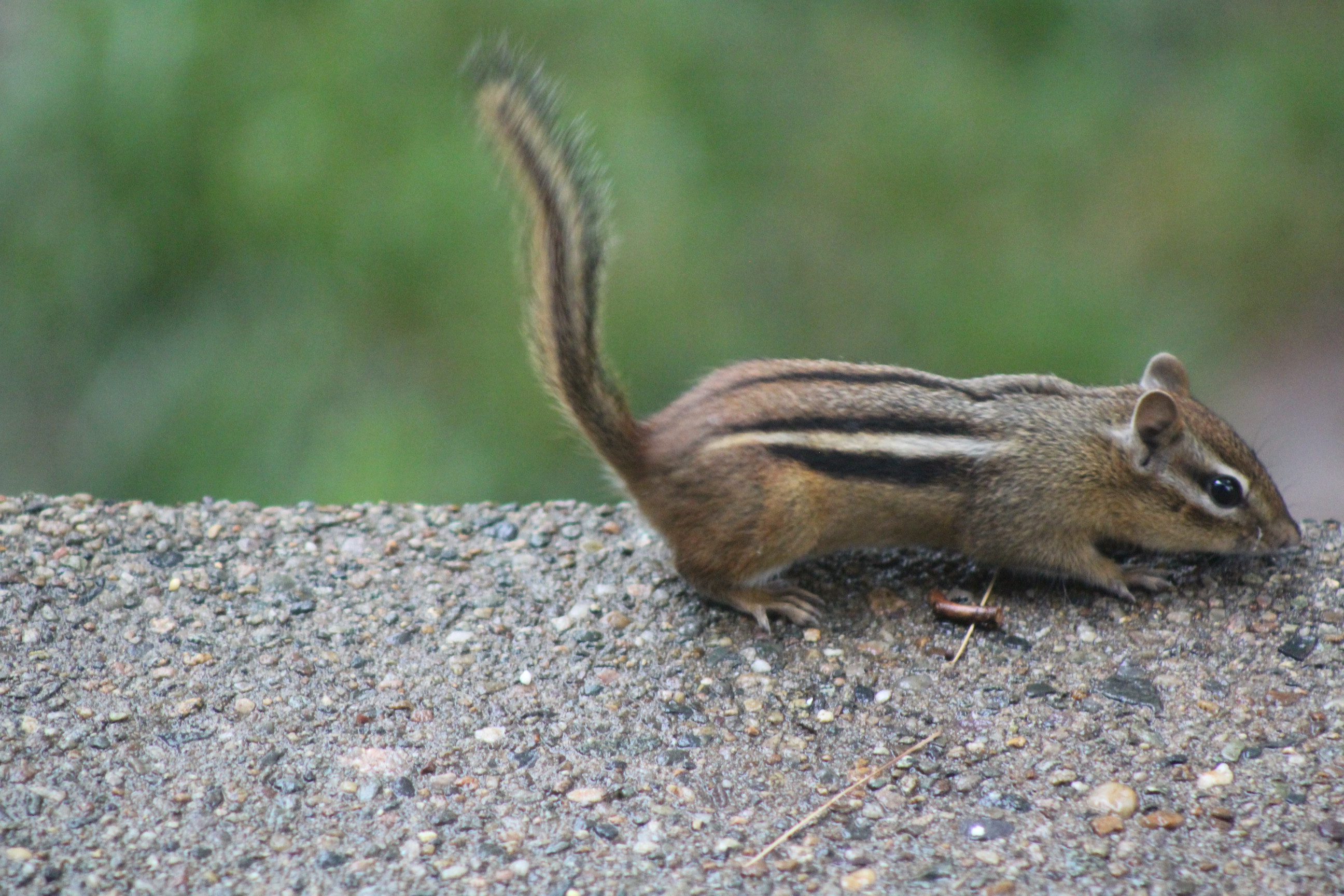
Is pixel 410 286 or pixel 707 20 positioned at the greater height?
pixel 707 20

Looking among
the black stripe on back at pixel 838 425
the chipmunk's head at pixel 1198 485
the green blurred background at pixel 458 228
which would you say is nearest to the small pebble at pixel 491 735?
the black stripe on back at pixel 838 425

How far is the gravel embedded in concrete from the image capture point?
2520 mm

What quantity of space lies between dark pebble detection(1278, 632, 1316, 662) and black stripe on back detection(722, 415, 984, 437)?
37.3 inches

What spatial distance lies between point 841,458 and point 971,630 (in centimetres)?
52

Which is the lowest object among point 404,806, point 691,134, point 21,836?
point 21,836

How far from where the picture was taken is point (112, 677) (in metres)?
3.02

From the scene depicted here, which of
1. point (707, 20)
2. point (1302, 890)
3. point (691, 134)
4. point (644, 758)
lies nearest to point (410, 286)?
point (691, 134)

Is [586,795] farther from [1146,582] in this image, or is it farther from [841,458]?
[1146,582]

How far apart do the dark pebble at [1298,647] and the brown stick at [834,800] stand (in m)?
0.85

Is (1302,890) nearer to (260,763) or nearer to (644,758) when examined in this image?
(644,758)

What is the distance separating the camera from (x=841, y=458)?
10.6 ft

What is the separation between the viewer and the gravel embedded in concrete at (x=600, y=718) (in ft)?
8.27

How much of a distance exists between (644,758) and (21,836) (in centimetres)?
120

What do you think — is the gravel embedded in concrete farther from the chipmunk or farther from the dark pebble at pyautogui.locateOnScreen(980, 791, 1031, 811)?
the chipmunk
